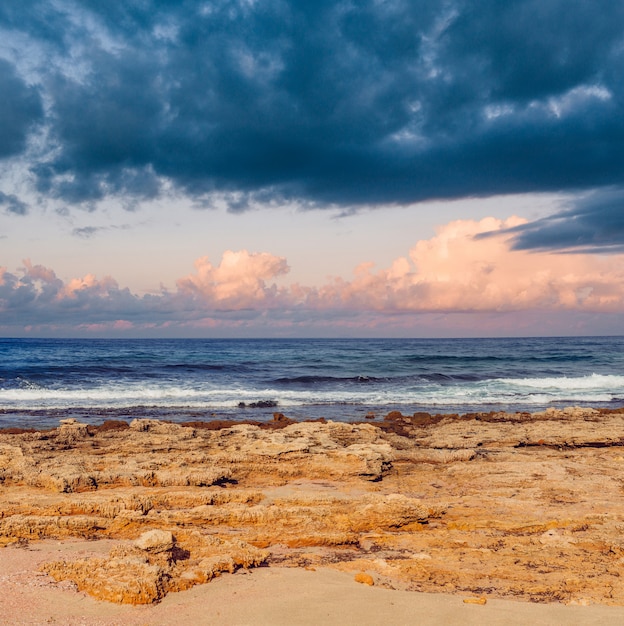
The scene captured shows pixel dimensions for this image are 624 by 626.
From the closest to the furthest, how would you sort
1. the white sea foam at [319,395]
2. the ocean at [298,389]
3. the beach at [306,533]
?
the beach at [306,533], the ocean at [298,389], the white sea foam at [319,395]

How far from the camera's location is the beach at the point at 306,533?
4168 millimetres

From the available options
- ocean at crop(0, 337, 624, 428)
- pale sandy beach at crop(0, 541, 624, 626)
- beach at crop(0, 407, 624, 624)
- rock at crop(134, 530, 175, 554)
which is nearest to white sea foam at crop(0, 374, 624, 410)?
ocean at crop(0, 337, 624, 428)

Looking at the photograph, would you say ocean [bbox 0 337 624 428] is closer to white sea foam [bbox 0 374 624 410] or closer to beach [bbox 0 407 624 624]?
white sea foam [bbox 0 374 624 410]

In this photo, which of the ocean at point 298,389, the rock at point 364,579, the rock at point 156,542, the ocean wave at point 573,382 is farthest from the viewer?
the ocean wave at point 573,382

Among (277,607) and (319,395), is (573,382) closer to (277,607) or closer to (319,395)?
(319,395)

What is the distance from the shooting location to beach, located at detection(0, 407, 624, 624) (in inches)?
164

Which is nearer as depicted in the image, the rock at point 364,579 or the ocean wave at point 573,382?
the rock at point 364,579

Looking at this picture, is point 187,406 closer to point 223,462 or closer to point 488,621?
point 223,462

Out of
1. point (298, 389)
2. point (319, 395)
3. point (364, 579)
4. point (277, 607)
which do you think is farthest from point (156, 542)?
point (298, 389)

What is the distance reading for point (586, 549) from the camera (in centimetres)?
533

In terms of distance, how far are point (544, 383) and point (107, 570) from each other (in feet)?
99.0

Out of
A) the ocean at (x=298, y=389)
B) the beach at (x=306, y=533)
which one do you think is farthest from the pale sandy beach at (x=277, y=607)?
the ocean at (x=298, y=389)

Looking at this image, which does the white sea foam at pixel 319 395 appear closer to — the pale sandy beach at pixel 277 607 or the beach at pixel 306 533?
the beach at pixel 306 533

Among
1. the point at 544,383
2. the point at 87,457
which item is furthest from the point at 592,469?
the point at 544,383
